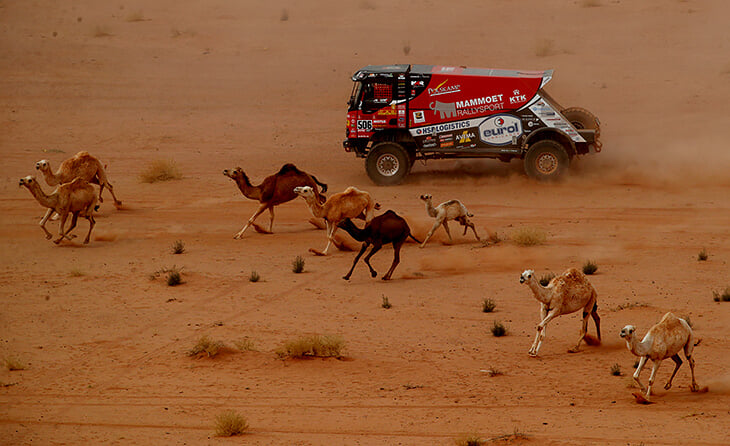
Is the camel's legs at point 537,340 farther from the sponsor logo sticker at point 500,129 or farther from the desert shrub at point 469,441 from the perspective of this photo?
the sponsor logo sticker at point 500,129

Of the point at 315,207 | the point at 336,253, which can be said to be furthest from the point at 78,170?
the point at 336,253

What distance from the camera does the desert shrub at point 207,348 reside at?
1293 cm

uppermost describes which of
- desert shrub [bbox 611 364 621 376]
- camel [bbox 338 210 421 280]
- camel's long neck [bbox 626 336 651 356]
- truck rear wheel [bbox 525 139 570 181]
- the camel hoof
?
truck rear wheel [bbox 525 139 570 181]

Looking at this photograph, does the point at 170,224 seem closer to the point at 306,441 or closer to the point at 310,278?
the point at 310,278

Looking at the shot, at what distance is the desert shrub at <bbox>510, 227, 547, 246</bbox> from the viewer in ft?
62.2

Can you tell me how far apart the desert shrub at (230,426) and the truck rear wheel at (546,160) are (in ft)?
53.2

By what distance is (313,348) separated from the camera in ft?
42.2

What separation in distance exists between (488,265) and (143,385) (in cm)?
774

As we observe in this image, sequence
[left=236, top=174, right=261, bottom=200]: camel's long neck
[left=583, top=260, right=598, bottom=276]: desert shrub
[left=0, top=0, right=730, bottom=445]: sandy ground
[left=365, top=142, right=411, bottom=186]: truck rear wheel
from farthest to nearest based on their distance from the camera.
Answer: [left=365, top=142, right=411, bottom=186]: truck rear wheel
[left=236, top=174, right=261, bottom=200]: camel's long neck
[left=583, top=260, right=598, bottom=276]: desert shrub
[left=0, top=0, right=730, bottom=445]: sandy ground

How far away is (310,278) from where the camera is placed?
17.2m

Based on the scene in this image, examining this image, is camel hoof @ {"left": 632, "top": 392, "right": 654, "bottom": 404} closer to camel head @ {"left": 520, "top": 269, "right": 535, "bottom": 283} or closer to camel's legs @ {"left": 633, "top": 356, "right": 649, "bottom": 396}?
camel's legs @ {"left": 633, "top": 356, "right": 649, "bottom": 396}

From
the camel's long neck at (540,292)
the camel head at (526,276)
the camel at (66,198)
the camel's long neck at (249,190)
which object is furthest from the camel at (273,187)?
the camel head at (526,276)

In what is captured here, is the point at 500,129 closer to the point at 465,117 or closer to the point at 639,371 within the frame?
the point at 465,117

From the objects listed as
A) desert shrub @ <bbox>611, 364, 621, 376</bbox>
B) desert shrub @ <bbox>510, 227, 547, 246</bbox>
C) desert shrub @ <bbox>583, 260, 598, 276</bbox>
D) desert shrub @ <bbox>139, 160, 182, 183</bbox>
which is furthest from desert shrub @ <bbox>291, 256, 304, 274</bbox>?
desert shrub @ <bbox>139, 160, 182, 183</bbox>
